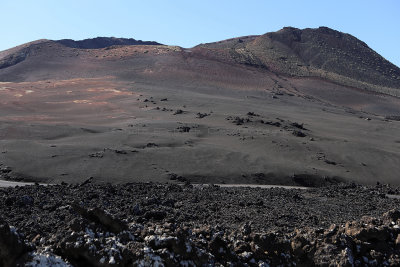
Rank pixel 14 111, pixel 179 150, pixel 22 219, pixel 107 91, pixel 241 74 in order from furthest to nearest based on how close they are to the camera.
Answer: pixel 241 74 < pixel 107 91 < pixel 14 111 < pixel 179 150 < pixel 22 219

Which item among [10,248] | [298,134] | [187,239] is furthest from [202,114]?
[10,248]

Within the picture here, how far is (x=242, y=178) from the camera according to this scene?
1891 cm

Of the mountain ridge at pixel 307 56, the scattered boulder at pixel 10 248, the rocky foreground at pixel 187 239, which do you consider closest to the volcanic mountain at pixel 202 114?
the mountain ridge at pixel 307 56

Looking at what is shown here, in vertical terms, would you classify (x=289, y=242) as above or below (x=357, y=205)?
above

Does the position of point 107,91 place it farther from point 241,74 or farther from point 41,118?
point 241,74

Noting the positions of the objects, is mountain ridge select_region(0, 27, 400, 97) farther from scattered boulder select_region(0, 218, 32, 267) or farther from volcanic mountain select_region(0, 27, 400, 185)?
scattered boulder select_region(0, 218, 32, 267)

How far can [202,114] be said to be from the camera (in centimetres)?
3256

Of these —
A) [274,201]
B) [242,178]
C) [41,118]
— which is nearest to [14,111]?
[41,118]

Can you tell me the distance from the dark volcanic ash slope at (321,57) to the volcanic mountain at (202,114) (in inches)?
11.7

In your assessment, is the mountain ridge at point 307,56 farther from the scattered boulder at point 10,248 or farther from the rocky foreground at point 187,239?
the scattered boulder at point 10,248

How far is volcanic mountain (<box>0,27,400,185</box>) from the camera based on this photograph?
19.6m

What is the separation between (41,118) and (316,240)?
2737cm

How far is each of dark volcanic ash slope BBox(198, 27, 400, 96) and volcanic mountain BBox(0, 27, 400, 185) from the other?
297 millimetres

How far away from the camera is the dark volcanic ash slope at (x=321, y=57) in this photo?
6650cm
